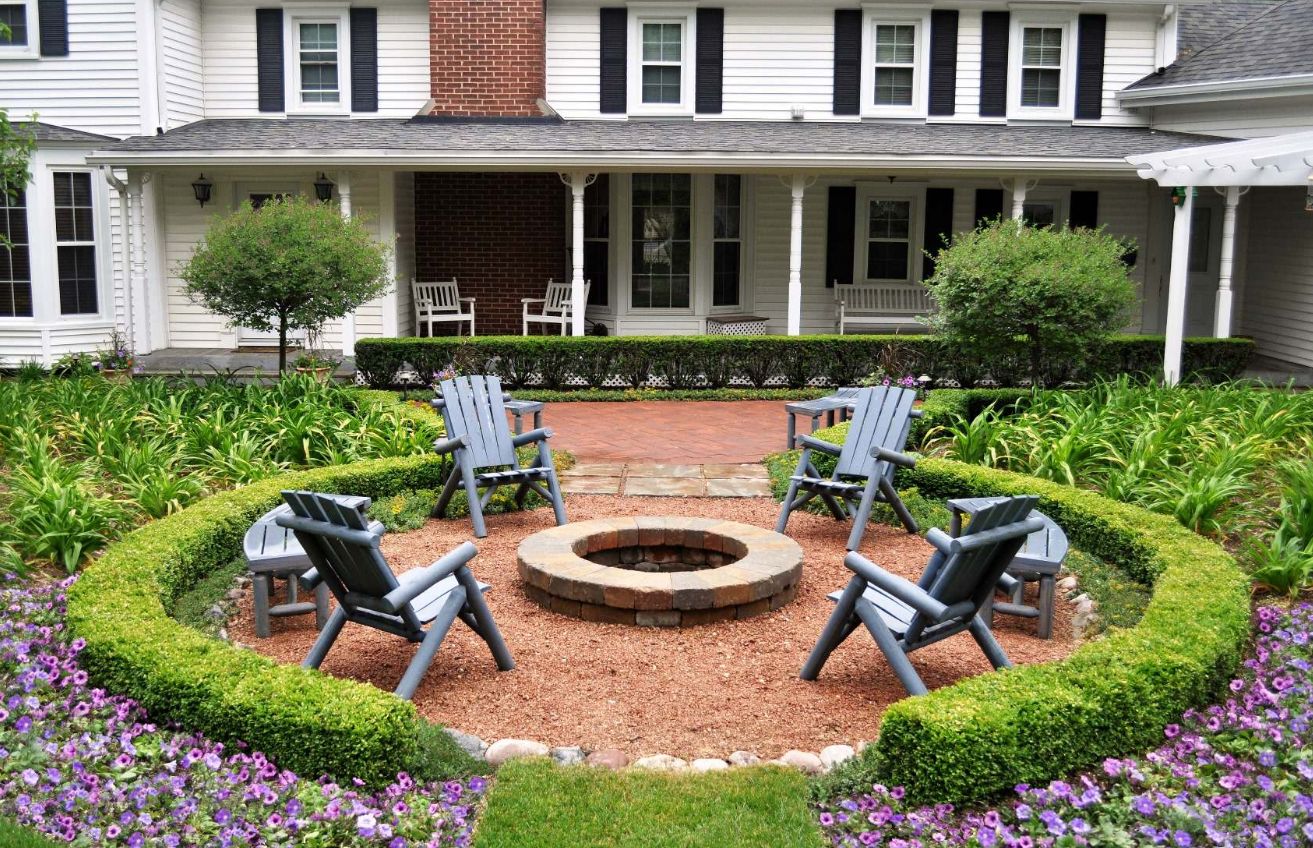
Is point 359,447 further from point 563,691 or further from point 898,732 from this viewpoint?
point 898,732

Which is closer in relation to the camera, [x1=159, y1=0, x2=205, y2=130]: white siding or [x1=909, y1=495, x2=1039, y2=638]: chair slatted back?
[x1=909, y1=495, x2=1039, y2=638]: chair slatted back

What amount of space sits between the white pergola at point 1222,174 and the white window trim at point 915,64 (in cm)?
461

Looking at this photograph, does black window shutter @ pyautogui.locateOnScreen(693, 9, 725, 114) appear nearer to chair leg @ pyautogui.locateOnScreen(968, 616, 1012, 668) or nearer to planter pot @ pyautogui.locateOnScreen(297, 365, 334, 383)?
planter pot @ pyautogui.locateOnScreen(297, 365, 334, 383)

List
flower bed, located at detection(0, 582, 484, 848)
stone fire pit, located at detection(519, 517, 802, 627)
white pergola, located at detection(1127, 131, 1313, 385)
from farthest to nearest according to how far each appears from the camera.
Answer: white pergola, located at detection(1127, 131, 1313, 385) < stone fire pit, located at detection(519, 517, 802, 627) < flower bed, located at detection(0, 582, 484, 848)

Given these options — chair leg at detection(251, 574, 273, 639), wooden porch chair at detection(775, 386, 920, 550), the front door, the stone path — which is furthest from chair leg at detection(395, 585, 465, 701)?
the front door

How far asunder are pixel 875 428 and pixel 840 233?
10.6 metres

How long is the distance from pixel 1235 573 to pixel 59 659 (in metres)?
5.35

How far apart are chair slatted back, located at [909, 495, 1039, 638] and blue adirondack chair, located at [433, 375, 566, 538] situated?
351 cm

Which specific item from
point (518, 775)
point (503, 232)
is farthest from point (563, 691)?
point (503, 232)

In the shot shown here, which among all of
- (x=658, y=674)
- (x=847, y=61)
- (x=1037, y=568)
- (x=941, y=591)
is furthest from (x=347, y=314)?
(x=941, y=591)

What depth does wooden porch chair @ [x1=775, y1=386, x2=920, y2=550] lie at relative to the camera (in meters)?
7.55

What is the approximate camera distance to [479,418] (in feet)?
27.3

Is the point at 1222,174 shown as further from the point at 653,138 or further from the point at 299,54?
the point at 299,54

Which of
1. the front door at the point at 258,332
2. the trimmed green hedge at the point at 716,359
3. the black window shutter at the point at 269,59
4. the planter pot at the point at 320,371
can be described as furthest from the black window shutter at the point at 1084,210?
the black window shutter at the point at 269,59
